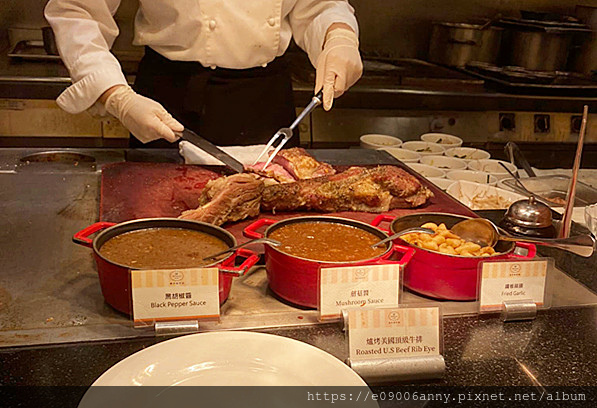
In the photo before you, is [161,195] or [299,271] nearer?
[299,271]

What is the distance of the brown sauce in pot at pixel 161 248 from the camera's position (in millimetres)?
1230

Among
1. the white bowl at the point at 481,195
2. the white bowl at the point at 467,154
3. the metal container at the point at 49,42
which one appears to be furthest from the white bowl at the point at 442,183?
the metal container at the point at 49,42

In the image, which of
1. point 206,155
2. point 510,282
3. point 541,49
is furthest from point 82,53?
point 541,49

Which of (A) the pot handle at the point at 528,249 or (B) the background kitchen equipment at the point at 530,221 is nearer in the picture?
(A) the pot handle at the point at 528,249

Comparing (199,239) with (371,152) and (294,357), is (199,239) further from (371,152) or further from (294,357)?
(371,152)

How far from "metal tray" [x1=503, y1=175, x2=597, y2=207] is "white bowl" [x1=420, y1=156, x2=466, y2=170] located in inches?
19.2

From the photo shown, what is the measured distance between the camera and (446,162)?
8.82ft

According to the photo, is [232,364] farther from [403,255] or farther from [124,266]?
[403,255]

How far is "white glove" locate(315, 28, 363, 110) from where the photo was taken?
2.33 metres

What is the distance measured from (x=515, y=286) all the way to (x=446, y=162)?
1.44m

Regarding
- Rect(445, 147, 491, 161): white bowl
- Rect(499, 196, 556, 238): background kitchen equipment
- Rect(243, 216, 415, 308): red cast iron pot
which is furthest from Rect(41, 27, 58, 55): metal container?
Rect(499, 196, 556, 238): background kitchen equipment

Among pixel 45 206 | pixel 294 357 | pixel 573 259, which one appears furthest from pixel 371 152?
pixel 294 357

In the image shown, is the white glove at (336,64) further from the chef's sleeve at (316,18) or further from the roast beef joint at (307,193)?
the roast beef joint at (307,193)

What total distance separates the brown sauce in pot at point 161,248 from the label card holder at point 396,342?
1.10 ft
